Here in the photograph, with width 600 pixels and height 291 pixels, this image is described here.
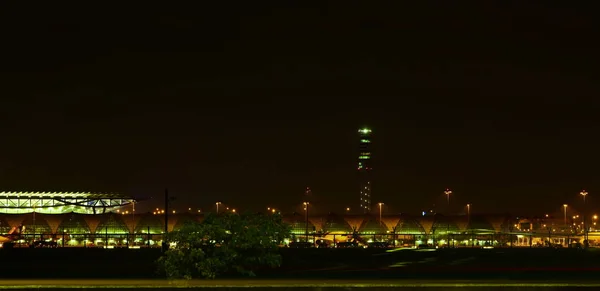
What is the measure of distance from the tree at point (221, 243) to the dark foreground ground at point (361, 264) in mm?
11899

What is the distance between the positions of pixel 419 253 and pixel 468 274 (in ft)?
87.4

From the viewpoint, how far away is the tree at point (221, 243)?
112 feet

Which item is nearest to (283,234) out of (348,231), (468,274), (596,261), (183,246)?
(183,246)

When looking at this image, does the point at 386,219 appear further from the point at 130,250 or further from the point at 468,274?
the point at 468,274

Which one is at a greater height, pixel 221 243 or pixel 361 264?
pixel 221 243

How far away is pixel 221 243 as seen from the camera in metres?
34.7

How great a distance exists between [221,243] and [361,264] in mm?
33685

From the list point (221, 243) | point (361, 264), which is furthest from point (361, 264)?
point (221, 243)

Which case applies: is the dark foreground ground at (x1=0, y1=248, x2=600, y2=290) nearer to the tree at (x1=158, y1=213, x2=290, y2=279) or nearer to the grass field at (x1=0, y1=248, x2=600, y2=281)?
the grass field at (x1=0, y1=248, x2=600, y2=281)

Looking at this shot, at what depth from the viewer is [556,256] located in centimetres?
7306

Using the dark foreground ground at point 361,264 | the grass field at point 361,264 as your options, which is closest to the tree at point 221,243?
the dark foreground ground at point 361,264

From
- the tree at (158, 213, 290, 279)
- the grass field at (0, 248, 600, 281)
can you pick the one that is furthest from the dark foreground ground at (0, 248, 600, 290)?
the tree at (158, 213, 290, 279)

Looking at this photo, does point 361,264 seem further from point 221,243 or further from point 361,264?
point 221,243

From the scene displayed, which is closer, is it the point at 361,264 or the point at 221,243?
the point at 221,243
